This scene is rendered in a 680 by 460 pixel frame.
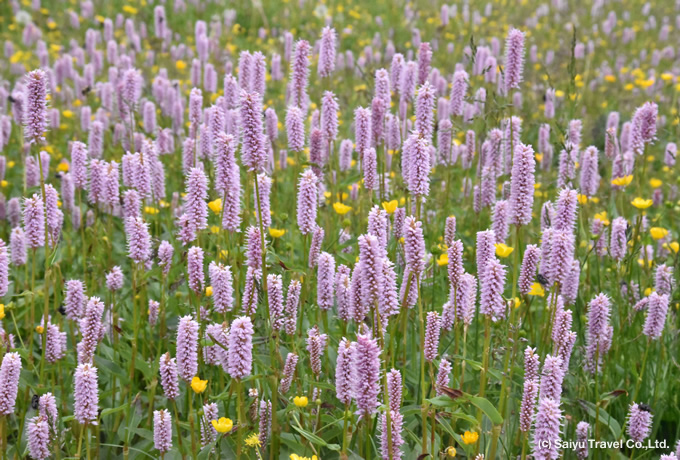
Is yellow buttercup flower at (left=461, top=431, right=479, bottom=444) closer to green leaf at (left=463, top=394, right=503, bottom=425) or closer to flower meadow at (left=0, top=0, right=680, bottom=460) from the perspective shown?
flower meadow at (left=0, top=0, right=680, bottom=460)

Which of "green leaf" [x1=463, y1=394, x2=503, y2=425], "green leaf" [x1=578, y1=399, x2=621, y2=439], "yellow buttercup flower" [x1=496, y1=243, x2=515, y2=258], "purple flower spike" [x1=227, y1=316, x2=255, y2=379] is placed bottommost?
"green leaf" [x1=578, y1=399, x2=621, y2=439]

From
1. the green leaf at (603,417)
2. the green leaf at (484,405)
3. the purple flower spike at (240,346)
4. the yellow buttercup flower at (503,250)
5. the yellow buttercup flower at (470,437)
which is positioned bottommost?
the green leaf at (603,417)

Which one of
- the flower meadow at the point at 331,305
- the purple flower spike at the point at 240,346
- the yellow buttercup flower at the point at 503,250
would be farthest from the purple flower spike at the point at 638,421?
the purple flower spike at the point at 240,346

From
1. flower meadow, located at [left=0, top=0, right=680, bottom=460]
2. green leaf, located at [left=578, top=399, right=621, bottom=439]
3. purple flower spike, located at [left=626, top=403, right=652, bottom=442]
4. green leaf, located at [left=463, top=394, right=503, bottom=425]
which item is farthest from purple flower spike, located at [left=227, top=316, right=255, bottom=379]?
purple flower spike, located at [left=626, top=403, right=652, bottom=442]

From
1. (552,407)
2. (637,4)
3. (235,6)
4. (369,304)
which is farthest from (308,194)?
(637,4)

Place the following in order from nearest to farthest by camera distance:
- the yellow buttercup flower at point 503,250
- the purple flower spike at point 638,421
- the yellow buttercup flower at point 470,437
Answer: the yellow buttercup flower at point 470,437 < the purple flower spike at point 638,421 < the yellow buttercup flower at point 503,250

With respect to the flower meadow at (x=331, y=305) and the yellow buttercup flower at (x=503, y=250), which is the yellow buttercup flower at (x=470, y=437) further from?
the yellow buttercup flower at (x=503, y=250)

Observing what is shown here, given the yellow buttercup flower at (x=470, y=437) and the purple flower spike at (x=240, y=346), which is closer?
the purple flower spike at (x=240, y=346)

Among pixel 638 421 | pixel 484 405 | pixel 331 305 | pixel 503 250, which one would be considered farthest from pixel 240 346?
pixel 638 421

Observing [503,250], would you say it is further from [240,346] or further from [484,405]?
[240,346]

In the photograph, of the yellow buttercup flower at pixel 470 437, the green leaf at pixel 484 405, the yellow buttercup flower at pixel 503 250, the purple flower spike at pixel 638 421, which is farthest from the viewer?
the yellow buttercup flower at pixel 503 250

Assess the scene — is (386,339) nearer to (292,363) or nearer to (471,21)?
(292,363)

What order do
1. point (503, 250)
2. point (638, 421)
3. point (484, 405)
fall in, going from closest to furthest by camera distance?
point (484, 405), point (638, 421), point (503, 250)

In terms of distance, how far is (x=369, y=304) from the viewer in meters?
2.12
